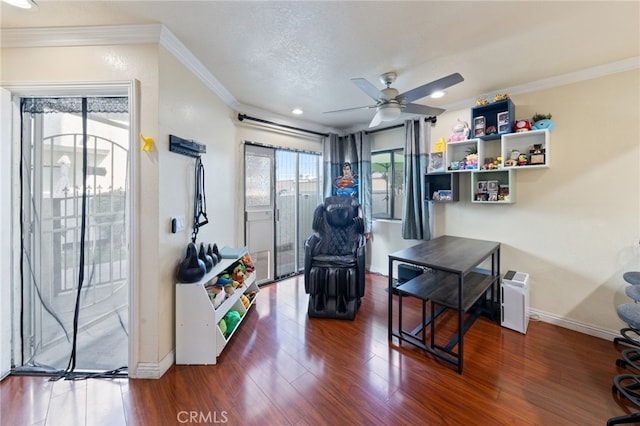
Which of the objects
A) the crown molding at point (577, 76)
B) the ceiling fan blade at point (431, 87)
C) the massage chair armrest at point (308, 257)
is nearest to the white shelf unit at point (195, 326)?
the massage chair armrest at point (308, 257)

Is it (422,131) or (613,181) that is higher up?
(422,131)

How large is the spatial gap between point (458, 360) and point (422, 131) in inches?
103

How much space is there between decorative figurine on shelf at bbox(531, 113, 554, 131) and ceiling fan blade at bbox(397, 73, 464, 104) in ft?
4.34

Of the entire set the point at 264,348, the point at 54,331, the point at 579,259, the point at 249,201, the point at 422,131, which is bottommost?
the point at 264,348

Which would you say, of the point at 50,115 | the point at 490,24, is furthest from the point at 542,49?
the point at 50,115

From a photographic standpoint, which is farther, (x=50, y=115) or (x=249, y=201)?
(x=249, y=201)

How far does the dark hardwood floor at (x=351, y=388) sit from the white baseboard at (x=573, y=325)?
0.31ft

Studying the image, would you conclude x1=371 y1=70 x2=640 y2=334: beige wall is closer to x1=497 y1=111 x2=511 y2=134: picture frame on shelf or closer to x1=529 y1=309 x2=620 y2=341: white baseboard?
x1=529 y1=309 x2=620 y2=341: white baseboard

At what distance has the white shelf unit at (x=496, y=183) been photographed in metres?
2.63

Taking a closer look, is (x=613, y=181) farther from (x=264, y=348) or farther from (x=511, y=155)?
(x=264, y=348)

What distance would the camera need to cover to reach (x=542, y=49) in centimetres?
195

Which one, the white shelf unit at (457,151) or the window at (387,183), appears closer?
the white shelf unit at (457,151)

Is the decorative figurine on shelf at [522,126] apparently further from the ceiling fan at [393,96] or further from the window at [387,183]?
the window at [387,183]

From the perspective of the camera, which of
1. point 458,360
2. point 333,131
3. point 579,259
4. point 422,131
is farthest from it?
point 333,131
